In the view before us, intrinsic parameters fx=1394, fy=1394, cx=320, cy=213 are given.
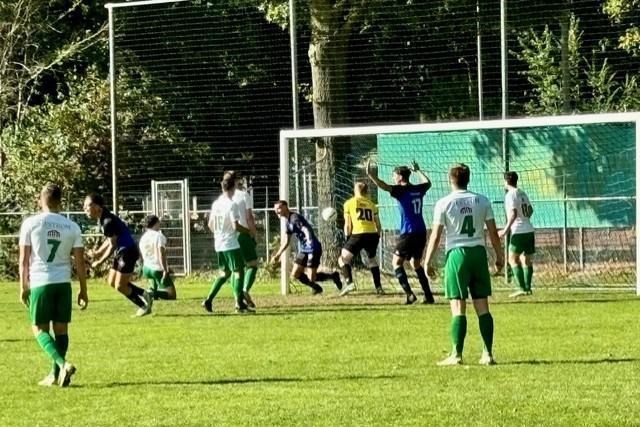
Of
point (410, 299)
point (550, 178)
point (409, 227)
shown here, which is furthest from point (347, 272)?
point (550, 178)

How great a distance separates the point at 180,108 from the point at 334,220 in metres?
6.89

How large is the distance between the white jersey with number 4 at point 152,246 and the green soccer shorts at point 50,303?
30.4ft

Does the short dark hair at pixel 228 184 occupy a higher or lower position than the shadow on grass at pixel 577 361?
higher

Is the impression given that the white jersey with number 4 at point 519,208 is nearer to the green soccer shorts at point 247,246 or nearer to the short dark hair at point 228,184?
the green soccer shorts at point 247,246

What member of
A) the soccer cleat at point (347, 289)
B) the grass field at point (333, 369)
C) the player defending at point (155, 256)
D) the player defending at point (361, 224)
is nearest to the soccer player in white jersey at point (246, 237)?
the grass field at point (333, 369)

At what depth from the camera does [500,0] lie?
26.0 m

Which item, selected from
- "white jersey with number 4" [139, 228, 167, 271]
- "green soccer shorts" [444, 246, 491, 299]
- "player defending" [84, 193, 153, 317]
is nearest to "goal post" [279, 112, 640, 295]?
"white jersey with number 4" [139, 228, 167, 271]

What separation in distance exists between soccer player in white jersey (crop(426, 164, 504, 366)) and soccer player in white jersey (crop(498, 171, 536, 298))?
28.7ft

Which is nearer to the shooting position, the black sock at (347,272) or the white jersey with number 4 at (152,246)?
the white jersey with number 4 at (152,246)

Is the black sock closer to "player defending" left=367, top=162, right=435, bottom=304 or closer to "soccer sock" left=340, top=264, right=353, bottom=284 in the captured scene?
"soccer sock" left=340, top=264, right=353, bottom=284

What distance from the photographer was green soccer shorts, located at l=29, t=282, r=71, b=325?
12.7m

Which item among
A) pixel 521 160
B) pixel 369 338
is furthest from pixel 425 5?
pixel 369 338

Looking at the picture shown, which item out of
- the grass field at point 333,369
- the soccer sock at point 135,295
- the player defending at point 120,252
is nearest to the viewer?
the grass field at point 333,369

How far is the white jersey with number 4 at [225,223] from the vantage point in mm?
20531
